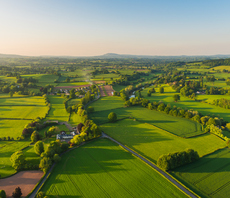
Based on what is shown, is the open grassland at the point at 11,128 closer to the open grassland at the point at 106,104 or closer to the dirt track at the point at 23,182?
the dirt track at the point at 23,182

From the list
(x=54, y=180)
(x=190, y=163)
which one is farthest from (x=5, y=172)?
(x=190, y=163)

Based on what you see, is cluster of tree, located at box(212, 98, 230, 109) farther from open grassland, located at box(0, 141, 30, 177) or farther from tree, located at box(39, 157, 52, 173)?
open grassland, located at box(0, 141, 30, 177)

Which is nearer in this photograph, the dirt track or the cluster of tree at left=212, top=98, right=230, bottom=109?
the dirt track

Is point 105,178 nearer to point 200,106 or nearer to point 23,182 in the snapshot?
point 23,182

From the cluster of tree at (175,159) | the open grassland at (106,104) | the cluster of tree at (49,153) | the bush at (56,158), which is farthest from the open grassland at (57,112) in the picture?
the cluster of tree at (175,159)

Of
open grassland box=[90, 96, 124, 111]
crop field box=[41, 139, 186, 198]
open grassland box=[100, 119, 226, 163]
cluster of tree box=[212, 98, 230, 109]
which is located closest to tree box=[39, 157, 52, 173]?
crop field box=[41, 139, 186, 198]

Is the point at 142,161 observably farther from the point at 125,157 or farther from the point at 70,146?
the point at 70,146
